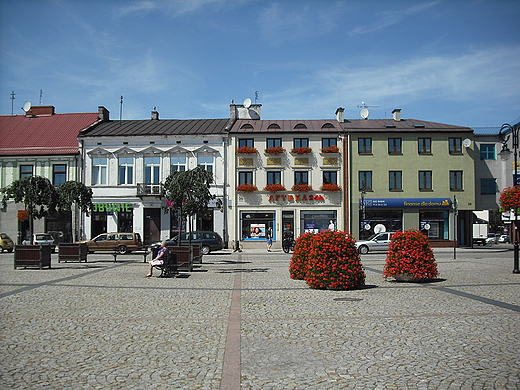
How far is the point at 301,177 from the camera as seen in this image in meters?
40.9

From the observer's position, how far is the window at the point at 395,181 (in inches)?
1599

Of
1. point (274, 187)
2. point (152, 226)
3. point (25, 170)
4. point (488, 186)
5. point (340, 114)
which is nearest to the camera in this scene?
point (274, 187)

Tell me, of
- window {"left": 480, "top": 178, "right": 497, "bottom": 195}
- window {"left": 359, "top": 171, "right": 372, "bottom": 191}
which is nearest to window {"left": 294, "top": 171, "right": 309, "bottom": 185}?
window {"left": 359, "top": 171, "right": 372, "bottom": 191}

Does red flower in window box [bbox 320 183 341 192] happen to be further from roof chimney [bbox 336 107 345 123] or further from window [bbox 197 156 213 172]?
window [bbox 197 156 213 172]

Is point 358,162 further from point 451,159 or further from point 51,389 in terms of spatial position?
point 51,389

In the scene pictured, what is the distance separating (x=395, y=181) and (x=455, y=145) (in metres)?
6.14

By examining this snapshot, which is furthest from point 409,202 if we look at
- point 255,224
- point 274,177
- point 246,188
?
point 246,188

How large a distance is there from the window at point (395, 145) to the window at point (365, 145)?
171cm

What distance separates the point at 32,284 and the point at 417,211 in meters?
33.0

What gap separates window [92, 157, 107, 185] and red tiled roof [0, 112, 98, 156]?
7.17 ft

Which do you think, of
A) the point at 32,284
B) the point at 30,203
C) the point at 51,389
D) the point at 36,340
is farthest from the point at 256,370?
the point at 30,203

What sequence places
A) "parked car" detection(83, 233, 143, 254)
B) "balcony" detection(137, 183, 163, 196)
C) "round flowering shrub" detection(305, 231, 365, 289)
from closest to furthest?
"round flowering shrub" detection(305, 231, 365, 289)
"parked car" detection(83, 233, 143, 254)
"balcony" detection(137, 183, 163, 196)

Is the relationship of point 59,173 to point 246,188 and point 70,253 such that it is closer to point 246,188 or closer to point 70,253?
point 246,188

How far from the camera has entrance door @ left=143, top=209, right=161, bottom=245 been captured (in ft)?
133
